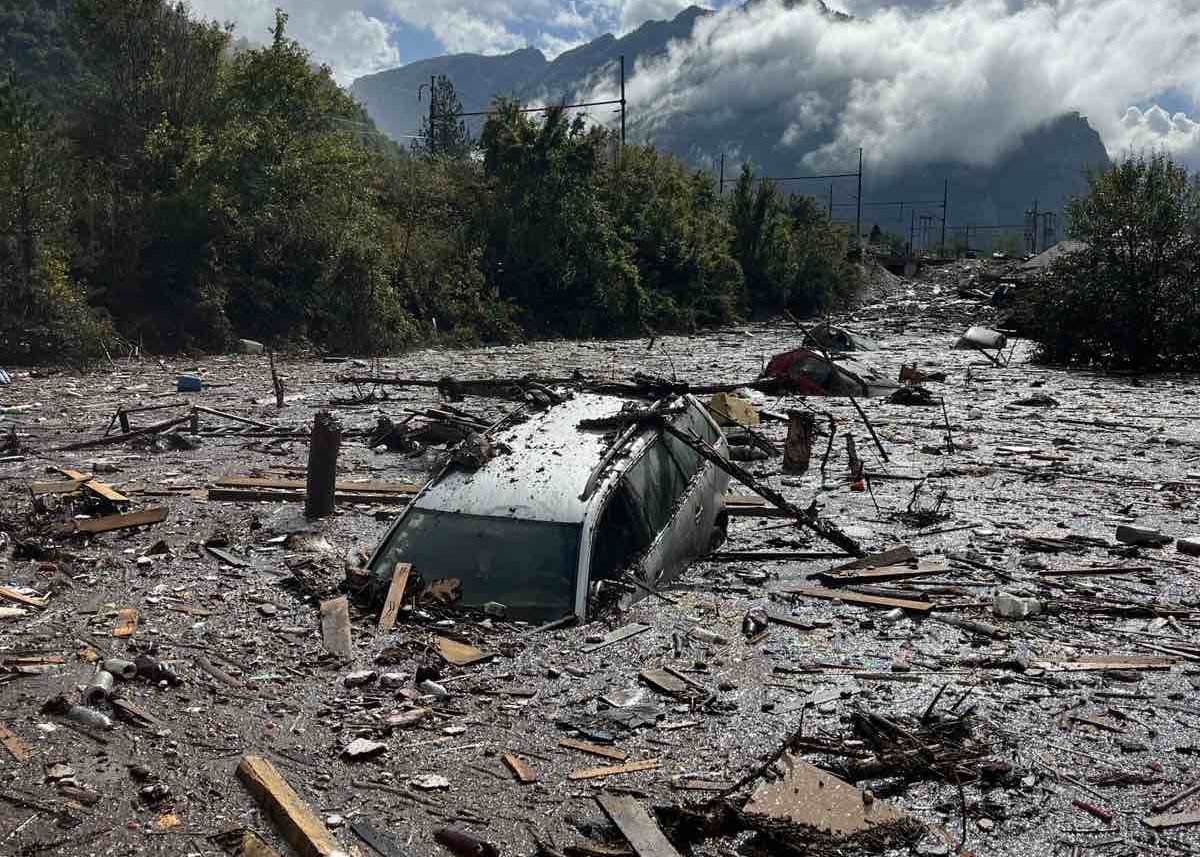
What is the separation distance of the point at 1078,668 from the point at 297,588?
510 cm

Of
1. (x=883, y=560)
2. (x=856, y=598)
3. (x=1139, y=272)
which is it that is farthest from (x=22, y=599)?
(x=1139, y=272)

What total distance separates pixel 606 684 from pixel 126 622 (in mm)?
3135

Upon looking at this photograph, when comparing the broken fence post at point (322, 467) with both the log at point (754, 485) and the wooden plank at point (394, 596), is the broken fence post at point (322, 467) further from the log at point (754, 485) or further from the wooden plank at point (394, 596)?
the log at point (754, 485)

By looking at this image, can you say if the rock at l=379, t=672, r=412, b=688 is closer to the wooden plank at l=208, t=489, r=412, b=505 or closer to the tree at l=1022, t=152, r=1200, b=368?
the wooden plank at l=208, t=489, r=412, b=505

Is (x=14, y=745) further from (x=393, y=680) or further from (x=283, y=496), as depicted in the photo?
(x=283, y=496)

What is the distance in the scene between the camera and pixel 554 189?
4025 cm

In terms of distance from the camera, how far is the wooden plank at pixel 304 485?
10.4 meters

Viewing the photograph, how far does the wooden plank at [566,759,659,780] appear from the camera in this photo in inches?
188

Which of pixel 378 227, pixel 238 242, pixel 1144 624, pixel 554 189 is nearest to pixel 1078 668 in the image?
pixel 1144 624

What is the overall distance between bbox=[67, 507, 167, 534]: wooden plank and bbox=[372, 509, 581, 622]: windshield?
3.17 metres

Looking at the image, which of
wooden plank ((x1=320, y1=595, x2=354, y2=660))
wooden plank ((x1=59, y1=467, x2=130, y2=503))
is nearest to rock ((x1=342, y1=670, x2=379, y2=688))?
wooden plank ((x1=320, y1=595, x2=354, y2=660))

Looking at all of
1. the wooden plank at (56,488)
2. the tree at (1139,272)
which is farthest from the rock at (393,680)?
the tree at (1139,272)

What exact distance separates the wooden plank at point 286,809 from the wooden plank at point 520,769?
915mm

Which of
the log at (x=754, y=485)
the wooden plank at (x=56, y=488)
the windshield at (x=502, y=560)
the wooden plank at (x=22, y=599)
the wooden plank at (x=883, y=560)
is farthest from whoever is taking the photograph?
the wooden plank at (x=56, y=488)
